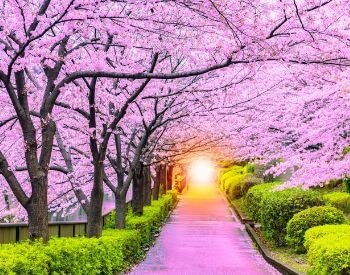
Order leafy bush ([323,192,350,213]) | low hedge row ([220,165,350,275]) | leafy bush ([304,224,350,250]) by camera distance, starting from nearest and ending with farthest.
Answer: low hedge row ([220,165,350,275]) → leafy bush ([304,224,350,250]) → leafy bush ([323,192,350,213])

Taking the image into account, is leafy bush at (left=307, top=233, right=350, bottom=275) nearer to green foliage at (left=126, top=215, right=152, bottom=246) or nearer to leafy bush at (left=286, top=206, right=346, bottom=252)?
leafy bush at (left=286, top=206, right=346, bottom=252)

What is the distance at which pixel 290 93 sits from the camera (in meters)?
19.5

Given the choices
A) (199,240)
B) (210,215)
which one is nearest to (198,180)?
(210,215)

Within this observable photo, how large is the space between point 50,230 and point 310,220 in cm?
686

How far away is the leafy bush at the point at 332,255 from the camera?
790 cm

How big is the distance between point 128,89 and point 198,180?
3931 inches

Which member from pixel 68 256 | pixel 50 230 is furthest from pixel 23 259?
pixel 50 230

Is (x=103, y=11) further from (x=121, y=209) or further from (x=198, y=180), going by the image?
(x=198, y=180)

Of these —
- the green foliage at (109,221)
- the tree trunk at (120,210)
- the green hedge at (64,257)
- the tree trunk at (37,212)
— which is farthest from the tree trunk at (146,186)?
the tree trunk at (37,212)

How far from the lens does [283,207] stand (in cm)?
1619

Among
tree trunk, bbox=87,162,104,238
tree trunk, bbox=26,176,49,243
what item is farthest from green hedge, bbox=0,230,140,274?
tree trunk, bbox=87,162,104,238

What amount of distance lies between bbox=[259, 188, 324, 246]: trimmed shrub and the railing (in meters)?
5.49

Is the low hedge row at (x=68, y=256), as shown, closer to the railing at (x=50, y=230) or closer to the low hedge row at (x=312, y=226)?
the railing at (x=50, y=230)

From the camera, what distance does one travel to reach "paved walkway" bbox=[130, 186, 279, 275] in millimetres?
13453
